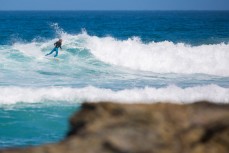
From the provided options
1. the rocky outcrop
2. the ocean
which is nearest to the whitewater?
the ocean

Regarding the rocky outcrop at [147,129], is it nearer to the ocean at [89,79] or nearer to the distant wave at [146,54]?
the ocean at [89,79]

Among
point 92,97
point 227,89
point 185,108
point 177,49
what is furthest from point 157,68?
point 185,108

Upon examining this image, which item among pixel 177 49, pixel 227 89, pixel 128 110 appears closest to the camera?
pixel 128 110

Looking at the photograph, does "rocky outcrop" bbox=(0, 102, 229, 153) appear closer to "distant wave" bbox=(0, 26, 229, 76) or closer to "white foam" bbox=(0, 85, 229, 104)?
"white foam" bbox=(0, 85, 229, 104)

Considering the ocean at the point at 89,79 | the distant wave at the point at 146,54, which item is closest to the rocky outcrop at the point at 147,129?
the ocean at the point at 89,79

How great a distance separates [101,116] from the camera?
11.7 ft

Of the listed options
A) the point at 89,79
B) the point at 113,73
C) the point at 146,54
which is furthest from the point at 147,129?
the point at 146,54

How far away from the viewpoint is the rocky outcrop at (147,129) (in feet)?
10.8

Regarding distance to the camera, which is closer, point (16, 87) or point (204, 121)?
point (204, 121)

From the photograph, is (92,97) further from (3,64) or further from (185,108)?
(185,108)

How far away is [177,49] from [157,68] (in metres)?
3.84

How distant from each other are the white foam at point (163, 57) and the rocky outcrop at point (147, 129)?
17.7 m

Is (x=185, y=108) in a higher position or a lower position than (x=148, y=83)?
higher

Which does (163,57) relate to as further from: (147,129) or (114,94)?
(147,129)
